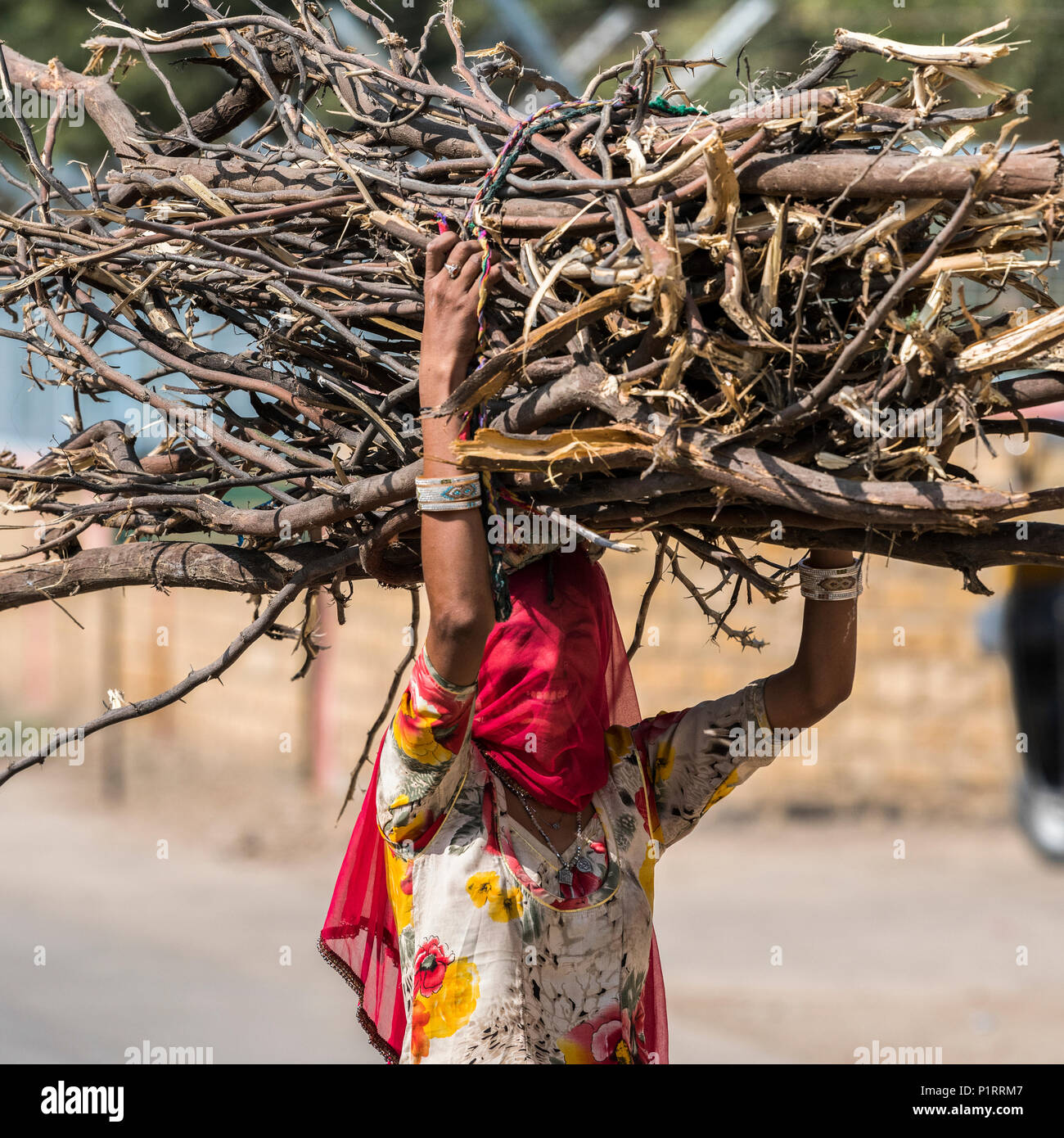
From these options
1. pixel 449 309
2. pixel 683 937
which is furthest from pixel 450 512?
pixel 683 937

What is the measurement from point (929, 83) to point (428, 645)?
38.9 inches

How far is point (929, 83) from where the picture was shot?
1620 millimetres

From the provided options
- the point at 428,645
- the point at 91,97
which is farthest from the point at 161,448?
the point at 428,645

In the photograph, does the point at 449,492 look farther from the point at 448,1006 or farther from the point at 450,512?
the point at 448,1006

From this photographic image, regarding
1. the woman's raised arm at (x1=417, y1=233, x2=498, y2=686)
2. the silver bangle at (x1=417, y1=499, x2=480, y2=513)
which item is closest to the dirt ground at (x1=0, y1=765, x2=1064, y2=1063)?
the woman's raised arm at (x1=417, y1=233, x2=498, y2=686)

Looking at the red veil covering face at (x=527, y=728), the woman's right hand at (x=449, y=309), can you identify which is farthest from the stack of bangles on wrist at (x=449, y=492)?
the red veil covering face at (x=527, y=728)

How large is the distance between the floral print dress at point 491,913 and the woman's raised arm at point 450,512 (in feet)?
0.29

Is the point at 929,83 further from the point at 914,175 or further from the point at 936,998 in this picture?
the point at 936,998

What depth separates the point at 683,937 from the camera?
642 centimetres

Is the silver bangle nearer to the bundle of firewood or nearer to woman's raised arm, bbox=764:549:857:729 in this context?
the bundle of firewood

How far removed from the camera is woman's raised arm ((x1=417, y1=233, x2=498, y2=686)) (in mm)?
1651

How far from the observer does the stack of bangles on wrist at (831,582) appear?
220 centimetres

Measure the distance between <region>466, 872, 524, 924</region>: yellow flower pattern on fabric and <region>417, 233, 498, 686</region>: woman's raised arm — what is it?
14.5 inches

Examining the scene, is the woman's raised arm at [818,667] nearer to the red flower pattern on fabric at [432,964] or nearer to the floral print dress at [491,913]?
the floral print dress at [491,913]
